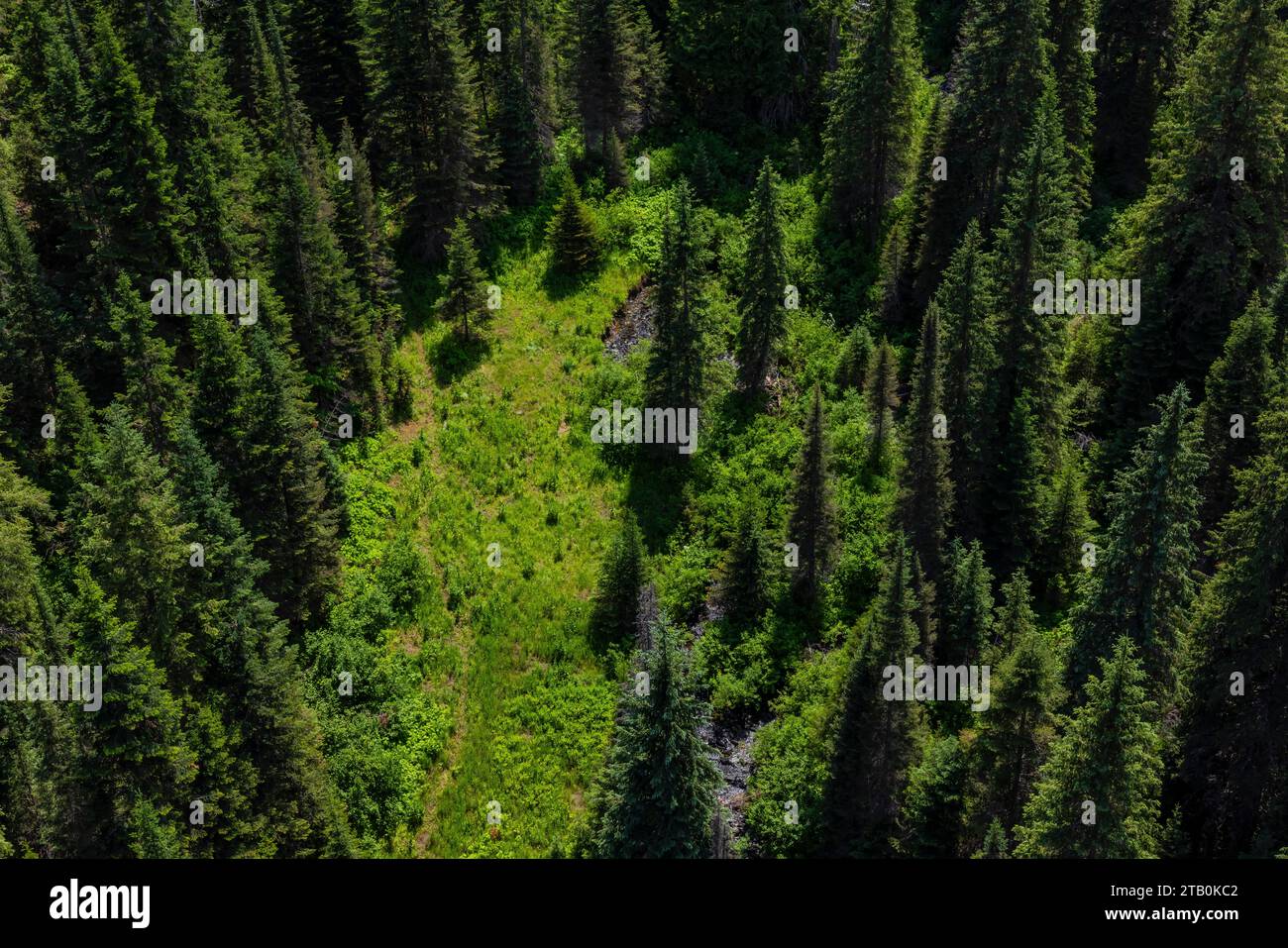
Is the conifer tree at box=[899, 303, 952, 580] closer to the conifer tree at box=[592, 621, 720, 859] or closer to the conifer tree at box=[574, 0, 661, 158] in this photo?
the conifer tree at box=[592, 621, 720, 859]

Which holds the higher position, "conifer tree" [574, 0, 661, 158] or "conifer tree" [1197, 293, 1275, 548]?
"conifer tree" [574, 0, 661, 158]

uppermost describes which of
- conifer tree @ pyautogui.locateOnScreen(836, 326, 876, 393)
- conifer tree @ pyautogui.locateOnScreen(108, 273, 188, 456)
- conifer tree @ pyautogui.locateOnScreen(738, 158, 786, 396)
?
conifer tree @ pyautogui.locateOnScreen(738, 158, 786, 396)

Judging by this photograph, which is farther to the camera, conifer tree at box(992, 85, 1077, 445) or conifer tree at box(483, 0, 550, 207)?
conifer tree at box(483, 0, 550, 207)

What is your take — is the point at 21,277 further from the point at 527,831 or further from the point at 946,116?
the point at 946,116

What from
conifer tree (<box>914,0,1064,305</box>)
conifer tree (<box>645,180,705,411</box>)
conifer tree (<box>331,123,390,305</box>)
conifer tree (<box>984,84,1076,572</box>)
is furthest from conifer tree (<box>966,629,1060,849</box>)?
conifer tree (<box>331,123,390,305</box>)

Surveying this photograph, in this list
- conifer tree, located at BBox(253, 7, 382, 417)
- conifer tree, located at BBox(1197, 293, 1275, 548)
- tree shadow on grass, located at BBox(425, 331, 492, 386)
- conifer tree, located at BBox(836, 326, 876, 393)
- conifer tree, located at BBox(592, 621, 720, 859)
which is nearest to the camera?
conifer tree, located at BBox(592, 621, 720, 859)

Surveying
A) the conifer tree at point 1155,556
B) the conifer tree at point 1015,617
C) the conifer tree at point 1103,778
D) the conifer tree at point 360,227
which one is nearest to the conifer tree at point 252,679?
the conifer tree at point 360,227

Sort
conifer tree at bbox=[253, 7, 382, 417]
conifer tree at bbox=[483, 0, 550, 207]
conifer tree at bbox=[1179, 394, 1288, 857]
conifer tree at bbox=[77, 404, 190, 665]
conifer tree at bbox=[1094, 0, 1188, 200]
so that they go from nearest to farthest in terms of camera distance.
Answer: conifer tree at bbox=[1179, 394, 1288, 857] → conifer tree at bbox=[77, 404, 190, 665] → conifer tree at bbox=[253, 7, 382, 417] → conifer tree at bbox=[1094, 0, 1188, 200] → conifer tree at bbox=[483, 0, 550, 207]
